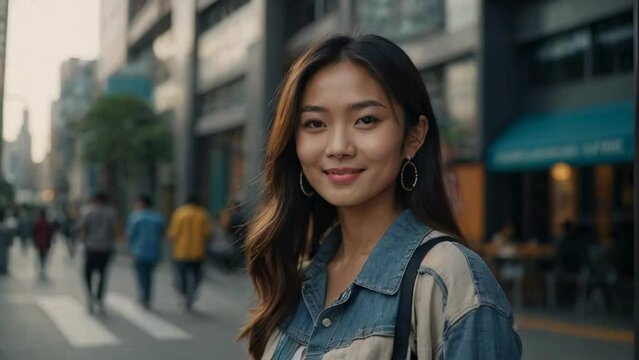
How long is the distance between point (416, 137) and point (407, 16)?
49.9 feet

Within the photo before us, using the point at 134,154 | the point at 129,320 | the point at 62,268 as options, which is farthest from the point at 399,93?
the point at 134,154

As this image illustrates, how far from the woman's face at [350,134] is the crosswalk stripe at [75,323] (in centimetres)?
688

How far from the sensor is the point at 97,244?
35.8 feet

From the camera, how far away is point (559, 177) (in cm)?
1520

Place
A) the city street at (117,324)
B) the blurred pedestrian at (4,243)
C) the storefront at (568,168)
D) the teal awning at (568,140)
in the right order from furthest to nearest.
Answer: the blurred pedestrian at (4,243), the storefront at (568,168), the teal awning at (568,140), the city street at (117,324)

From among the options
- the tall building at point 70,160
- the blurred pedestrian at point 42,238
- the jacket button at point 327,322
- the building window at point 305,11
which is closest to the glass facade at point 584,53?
the building window at point 305,11

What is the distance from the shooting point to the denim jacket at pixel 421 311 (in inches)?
52.3

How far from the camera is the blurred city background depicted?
8812mm

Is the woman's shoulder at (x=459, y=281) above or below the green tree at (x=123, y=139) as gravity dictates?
below

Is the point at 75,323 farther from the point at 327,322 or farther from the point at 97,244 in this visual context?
the point at 327,322

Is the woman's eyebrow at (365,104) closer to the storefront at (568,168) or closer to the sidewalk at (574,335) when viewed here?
the sidewalk at (574,335)

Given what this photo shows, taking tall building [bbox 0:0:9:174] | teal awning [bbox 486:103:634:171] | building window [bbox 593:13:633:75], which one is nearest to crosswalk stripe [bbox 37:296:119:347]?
tall building [bbox 0:0:9:174]

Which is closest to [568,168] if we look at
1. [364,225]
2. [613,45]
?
[613,45]

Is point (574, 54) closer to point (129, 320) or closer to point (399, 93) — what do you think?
point (129, 320)
